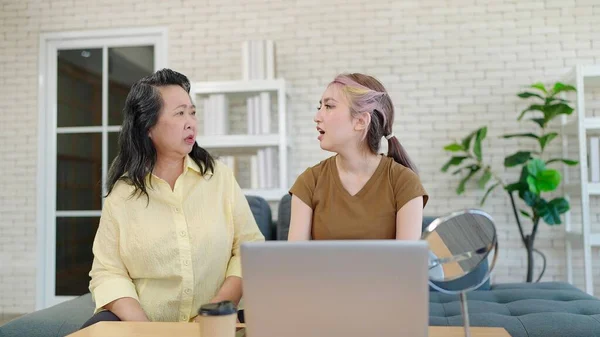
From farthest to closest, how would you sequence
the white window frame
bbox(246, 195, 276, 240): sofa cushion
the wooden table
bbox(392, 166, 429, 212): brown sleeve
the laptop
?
the white window frame < bbox(246, 195, 276, 240): sofa cushion < bbox(392, 166, 429, 212): brown sleeve < the wooden table < the laptop

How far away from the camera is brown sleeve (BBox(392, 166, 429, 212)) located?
171cm

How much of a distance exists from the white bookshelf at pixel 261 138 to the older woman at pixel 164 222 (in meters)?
2.05

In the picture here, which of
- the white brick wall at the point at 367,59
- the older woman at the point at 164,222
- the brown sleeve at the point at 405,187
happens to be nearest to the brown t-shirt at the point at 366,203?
the brown sleeve at the point at 405,187

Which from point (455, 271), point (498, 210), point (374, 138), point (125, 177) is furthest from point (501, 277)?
point (455, 271)

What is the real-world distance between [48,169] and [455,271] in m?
4.53

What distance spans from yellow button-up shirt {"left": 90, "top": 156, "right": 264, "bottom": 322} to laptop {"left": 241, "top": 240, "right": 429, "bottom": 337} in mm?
865

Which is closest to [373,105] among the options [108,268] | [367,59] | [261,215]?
[108,268]

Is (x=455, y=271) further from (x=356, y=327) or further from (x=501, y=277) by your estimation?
(x=501, y=277)

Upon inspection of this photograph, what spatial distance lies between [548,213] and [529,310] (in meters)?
1.43

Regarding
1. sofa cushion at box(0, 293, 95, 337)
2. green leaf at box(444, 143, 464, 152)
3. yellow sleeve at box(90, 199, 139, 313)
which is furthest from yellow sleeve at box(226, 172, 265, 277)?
green leaf at box(444, 143, 464, 152)

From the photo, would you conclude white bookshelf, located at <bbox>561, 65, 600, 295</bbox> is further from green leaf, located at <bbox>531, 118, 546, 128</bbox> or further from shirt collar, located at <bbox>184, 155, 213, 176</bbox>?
shirt collar, located at <bbox>184, 155, 213, 176</bbox>

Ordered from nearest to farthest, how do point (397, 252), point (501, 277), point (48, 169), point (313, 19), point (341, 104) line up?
point (397, 252) → point (341, 104) → point (501, 277) → point (313, 19) → point (48, 169)

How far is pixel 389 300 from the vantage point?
938 millimetres

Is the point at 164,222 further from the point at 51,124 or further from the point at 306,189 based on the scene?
the point at 51,124
